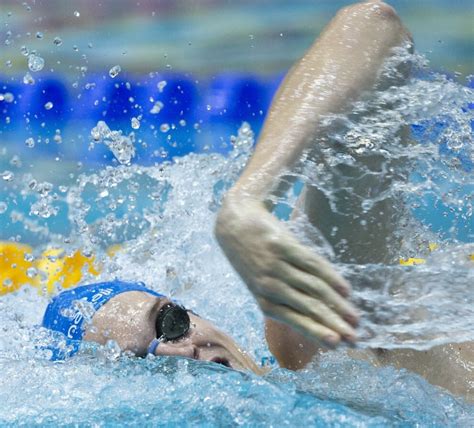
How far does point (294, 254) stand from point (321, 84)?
309 mm

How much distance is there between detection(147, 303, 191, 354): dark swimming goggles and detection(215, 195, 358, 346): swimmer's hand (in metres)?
0.54

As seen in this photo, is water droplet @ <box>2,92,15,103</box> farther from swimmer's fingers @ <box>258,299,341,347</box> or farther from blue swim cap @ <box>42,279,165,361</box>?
swimmer's fingers @ <box>258,299,341,347</box>

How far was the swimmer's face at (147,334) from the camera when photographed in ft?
4.48

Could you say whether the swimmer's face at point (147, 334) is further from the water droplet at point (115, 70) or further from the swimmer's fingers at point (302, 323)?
the water droplet at point (115, 70)

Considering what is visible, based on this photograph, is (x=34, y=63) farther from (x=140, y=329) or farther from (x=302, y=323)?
(x=302, y=323)

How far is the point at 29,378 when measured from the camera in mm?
1191

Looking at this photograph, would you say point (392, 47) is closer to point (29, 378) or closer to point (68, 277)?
point (29, 378)

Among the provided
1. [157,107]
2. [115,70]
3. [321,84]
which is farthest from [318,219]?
[157,107]

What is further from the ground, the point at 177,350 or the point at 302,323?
the point at 302,323

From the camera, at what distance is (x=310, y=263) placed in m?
0.83

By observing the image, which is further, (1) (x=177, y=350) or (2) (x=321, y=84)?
(1) (x=177, y=350)

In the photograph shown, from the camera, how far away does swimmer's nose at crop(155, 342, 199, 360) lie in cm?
138

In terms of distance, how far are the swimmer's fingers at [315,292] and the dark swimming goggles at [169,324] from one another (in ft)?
1.90

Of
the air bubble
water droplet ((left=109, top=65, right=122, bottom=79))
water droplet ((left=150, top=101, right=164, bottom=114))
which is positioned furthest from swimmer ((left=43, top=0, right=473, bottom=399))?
the air bubble
